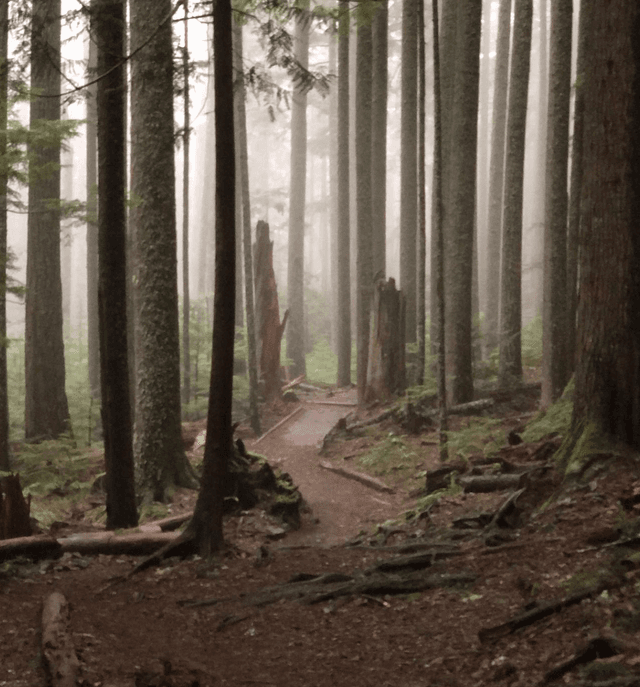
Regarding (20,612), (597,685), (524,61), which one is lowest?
(20,612)

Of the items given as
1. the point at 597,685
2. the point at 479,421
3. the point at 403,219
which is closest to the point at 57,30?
the point at 403,219

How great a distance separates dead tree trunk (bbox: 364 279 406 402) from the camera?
1532cm

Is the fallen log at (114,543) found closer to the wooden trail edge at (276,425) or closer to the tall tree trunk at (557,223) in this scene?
the tall tree trunk at (557,223)

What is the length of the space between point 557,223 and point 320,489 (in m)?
5.67

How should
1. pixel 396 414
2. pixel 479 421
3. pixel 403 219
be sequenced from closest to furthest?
pixel 479 421
pixel 396 414
pixel 403 219

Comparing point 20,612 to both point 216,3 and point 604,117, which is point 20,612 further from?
point 604,117

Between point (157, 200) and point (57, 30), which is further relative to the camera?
point (57, 30)

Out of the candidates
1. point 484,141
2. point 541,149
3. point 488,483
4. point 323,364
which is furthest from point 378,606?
point 484,141

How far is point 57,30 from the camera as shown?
14820mm

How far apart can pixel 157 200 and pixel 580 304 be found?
597 cm

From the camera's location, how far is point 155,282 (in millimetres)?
10102

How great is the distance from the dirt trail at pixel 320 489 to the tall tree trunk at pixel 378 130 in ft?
12.8

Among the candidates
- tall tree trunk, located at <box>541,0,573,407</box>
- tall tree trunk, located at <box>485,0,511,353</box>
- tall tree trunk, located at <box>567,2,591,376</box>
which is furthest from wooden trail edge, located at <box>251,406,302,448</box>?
tall tree trunk, located at <box>485,0,511,353</box>

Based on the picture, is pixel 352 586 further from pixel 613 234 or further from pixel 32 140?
pixel 32 140
